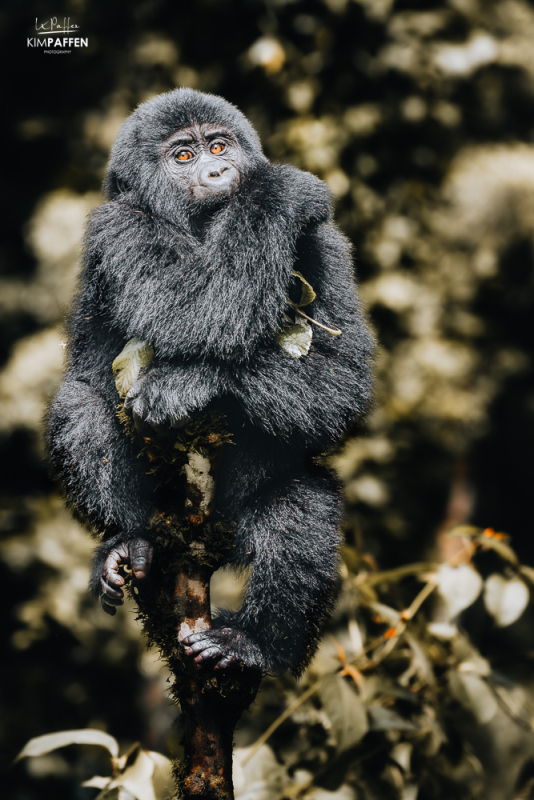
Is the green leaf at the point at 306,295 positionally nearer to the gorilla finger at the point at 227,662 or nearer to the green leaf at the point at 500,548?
the gorilla finger at the point at 227,662

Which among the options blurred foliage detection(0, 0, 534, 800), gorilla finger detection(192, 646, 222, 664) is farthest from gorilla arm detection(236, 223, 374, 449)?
gorilla finger detection(192, 646, 222, 664)

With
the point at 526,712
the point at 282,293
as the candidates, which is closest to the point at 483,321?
the point at 526,712

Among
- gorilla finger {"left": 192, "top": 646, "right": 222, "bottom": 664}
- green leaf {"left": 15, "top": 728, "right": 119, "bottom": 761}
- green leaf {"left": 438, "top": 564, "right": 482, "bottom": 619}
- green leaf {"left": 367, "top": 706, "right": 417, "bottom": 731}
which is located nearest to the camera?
gorilla finger {"left": 192, "top": 646, "right": 222, "bottom": 664}

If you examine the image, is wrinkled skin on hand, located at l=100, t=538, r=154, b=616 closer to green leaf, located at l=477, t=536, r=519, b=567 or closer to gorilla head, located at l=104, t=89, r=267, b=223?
gorilla head, located at l=104, t=89, r=267, b=223

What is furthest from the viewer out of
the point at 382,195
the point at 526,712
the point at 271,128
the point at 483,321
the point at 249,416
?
the point at 483,321

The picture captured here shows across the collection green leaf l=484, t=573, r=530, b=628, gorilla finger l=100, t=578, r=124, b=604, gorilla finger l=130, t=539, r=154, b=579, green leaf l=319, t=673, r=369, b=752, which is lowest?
green leaf l=484, t=573, r=530, b=628

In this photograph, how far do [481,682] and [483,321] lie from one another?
1871mm

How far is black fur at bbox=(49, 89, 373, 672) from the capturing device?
0.93 metres

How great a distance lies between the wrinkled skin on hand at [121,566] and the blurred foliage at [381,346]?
26 cm

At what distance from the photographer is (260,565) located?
3.17 feet

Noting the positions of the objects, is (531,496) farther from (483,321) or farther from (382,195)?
(382,195)

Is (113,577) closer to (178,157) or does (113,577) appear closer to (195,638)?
(195,638)

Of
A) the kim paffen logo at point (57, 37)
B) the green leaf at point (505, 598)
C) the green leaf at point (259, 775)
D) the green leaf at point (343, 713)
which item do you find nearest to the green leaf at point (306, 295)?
the kim paffen logo at point (57, 37)

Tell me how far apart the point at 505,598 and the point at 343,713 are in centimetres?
57
